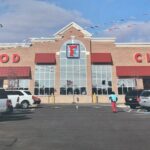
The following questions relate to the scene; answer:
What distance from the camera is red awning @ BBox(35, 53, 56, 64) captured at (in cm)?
6838

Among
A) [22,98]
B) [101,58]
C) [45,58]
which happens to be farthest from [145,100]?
[45,58]

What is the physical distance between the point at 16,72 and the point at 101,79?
1277 centimetres

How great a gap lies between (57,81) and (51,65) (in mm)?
2622

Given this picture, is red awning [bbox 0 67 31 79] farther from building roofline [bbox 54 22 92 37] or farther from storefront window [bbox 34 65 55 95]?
building roofline [bbox 54 22 92 37]

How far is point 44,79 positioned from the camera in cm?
6931

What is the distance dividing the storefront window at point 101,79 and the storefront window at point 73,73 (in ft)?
5.05

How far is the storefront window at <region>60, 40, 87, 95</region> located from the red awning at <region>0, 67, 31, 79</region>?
5.08 meters

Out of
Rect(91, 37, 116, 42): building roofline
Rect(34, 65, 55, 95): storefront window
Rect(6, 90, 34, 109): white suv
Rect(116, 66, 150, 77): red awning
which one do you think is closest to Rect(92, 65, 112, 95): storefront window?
Rect(116, 66, 150, 77): red awning

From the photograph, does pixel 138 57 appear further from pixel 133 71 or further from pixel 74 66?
pixel 74 66

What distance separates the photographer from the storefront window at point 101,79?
228ft

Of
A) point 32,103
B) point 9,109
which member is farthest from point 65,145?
point 32,103

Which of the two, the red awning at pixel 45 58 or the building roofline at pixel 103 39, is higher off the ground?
the building roofline at pixel 103 39

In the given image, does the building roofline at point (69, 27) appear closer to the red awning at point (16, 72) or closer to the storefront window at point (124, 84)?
the red awning at point (16, 72)

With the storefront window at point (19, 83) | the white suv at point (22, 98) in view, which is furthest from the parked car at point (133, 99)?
the storefront window at point (19, 83)
